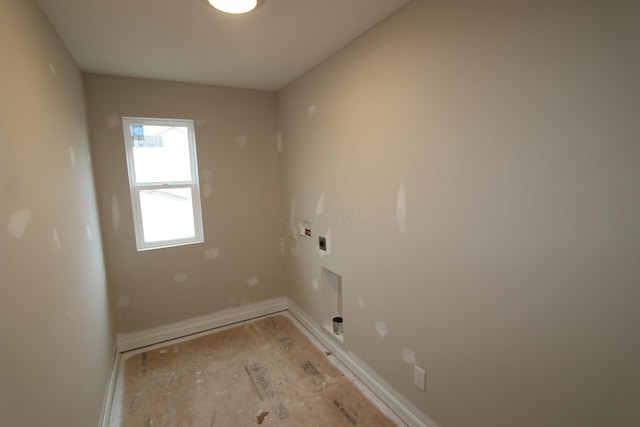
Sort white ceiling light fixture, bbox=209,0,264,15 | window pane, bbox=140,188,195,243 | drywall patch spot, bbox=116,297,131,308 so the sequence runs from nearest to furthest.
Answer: white ceiling light fixture, bbox=209,0,264,15 < drywall patch spot, bbox=116,297,131,308 < window pane, bbox=140,188,195,243

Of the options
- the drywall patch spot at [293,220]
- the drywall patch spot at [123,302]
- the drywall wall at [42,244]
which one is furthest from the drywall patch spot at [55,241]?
the drywall patch spot at [293,220]

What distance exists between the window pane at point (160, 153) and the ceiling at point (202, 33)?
49 centimetres

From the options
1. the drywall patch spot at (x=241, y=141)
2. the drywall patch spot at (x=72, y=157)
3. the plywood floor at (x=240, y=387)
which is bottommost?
the plywood floor at (x=240, y=387)

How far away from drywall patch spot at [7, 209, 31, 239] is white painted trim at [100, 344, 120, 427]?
1482mm

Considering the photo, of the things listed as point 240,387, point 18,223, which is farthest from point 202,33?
point 240,387

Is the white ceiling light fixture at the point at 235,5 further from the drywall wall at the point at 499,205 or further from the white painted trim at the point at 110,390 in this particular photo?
the white painted trim at the point at 110,390

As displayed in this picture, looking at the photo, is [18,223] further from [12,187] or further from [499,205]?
[499,205]

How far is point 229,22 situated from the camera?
1.76 metres

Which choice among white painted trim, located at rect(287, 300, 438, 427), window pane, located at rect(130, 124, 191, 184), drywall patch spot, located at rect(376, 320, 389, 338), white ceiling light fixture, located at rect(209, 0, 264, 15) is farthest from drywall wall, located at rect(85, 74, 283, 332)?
drywall patch spot, located at rect(376, 320, 389, 338)

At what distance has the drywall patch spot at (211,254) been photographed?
3.11 metres

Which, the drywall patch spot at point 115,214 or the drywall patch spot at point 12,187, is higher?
the drywall patch spot at point 12,187

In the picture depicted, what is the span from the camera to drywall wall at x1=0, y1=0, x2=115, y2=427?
99 cm

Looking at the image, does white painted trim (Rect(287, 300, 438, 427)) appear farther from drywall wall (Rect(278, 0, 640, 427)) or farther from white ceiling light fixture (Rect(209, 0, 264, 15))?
white ceiling light fixture (Rect(209, 0, 264, 15))

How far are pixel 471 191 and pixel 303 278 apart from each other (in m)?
2.08
